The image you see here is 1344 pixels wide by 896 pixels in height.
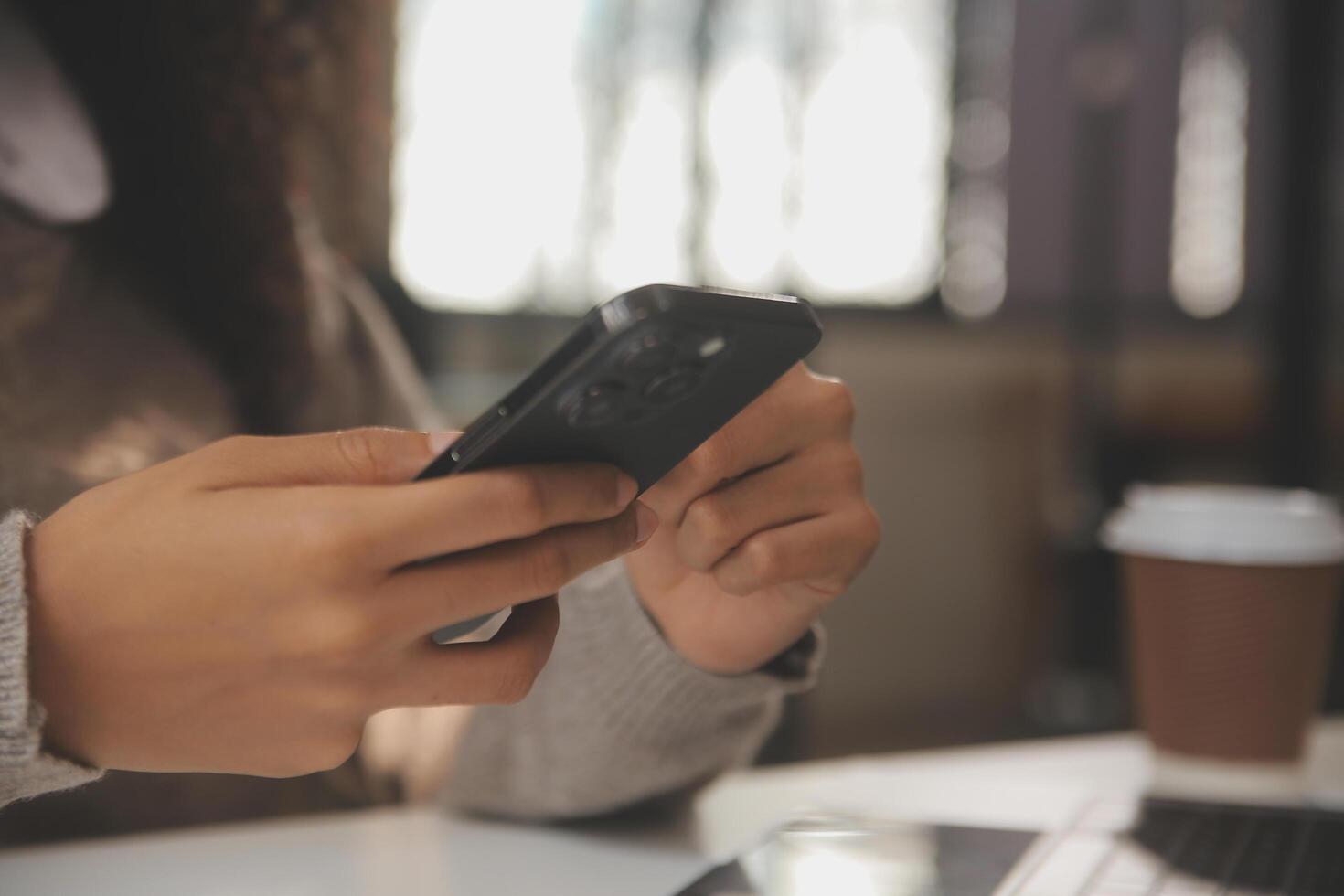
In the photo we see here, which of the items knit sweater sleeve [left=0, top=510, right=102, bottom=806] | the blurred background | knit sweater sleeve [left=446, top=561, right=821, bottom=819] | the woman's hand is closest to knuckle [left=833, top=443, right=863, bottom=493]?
the woman's hand

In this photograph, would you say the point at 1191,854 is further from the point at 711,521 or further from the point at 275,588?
the point at 275,588

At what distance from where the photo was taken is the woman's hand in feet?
1.69

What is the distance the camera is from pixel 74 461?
2.56 feet

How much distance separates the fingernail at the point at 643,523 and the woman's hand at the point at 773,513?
0.22ft

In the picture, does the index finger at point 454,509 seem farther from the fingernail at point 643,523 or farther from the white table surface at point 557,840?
the white table surface at point 557,840

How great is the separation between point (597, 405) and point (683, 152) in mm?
2293

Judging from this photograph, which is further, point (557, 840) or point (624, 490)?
point (557, 840)

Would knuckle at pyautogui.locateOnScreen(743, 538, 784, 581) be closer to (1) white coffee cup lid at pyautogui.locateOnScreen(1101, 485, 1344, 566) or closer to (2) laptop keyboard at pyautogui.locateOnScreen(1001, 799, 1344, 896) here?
(2) laptop keyboard at pyautogui.locateOnScreen(1001, 799, 1344, 896)

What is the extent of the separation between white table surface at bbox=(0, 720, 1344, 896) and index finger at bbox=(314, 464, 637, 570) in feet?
0.83

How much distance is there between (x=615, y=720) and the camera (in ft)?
2.19

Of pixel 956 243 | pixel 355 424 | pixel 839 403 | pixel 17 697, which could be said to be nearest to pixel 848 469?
pixel 839 403

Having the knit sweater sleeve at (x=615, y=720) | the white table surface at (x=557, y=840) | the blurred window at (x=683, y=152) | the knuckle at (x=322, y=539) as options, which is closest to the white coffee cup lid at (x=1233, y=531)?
the white table surface at (x=557, y=840)

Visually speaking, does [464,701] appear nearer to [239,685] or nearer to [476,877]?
[239,685]

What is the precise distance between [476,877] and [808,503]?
0.81ft
